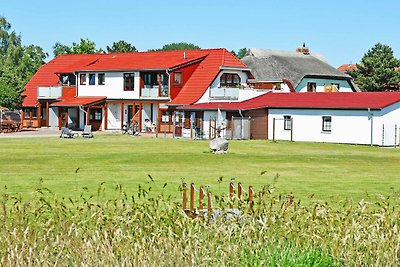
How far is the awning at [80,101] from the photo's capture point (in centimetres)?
7538

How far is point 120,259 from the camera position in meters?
11.4

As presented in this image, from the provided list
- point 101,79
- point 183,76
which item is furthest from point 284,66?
point 101,79

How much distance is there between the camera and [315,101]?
201 feet

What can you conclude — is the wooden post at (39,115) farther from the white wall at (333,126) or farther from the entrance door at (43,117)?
the white wall at (333,126)

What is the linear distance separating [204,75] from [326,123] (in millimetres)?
17357

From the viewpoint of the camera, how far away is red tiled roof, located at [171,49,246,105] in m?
71.0

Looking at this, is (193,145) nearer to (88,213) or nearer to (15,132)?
(15,132)

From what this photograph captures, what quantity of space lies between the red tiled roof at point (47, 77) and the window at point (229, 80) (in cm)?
1945

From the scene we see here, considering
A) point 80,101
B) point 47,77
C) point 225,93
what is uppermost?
point 47,77

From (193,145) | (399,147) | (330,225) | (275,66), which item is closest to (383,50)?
(275,66)

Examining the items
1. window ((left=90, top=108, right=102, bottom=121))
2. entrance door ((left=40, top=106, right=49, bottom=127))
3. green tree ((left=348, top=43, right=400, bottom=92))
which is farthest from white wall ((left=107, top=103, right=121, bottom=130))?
green tree ((left=348, top=43, right=400, bottom=92))

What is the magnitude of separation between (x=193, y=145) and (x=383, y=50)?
2056 inches

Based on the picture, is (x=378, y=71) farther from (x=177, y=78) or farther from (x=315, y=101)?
(x=315, y=101)

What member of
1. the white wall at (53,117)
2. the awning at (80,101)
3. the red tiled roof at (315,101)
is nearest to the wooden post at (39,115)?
A: the white wall at (53,117)
